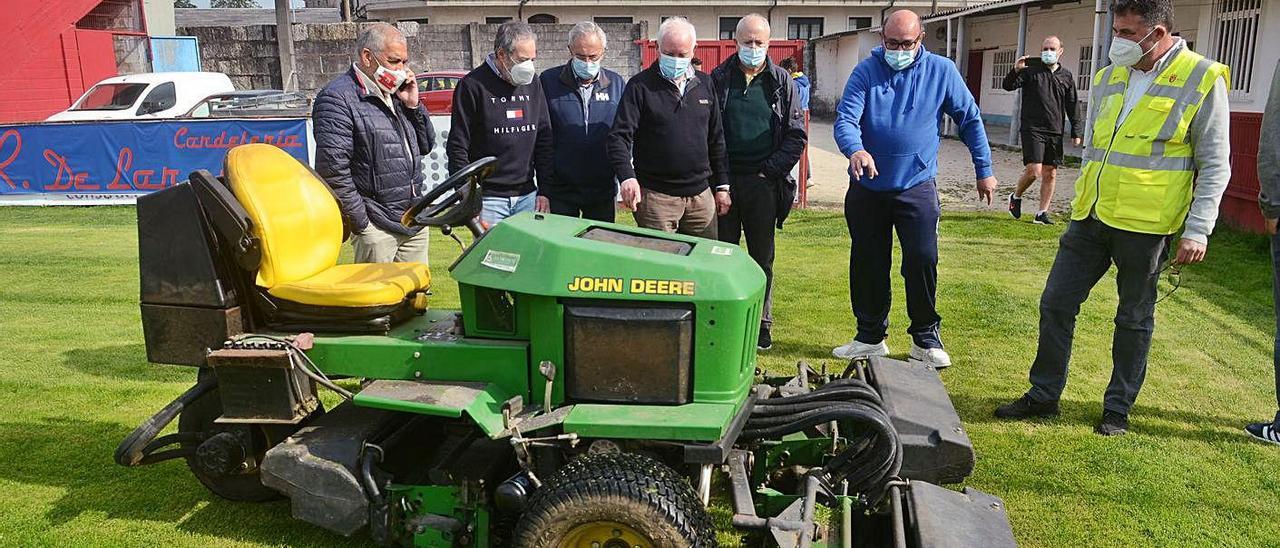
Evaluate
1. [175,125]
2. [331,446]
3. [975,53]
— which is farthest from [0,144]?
[975,53]

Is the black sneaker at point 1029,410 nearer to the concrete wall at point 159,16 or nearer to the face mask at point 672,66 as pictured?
the face mask at point 672,66

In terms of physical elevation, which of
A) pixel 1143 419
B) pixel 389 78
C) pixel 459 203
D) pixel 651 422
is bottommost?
pixel 1143 419

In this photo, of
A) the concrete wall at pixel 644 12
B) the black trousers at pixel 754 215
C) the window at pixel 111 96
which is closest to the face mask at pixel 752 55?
the black trousers at pixel 754 215

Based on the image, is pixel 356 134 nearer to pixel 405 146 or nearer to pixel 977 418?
pixel 405 146

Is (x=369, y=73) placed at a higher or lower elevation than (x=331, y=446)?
higher

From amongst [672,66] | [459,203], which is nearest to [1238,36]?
[672,66]

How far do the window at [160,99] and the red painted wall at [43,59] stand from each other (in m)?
5.69

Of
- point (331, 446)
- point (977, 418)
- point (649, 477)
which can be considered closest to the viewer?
point (649, 477)

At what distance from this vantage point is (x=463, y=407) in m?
3.29

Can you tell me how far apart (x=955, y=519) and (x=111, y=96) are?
59.9 feet

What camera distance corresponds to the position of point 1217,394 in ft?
17.4

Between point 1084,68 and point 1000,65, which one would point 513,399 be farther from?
point 1000,65

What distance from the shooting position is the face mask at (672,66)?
5.29 meters

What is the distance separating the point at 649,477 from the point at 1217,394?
374 centimetres
